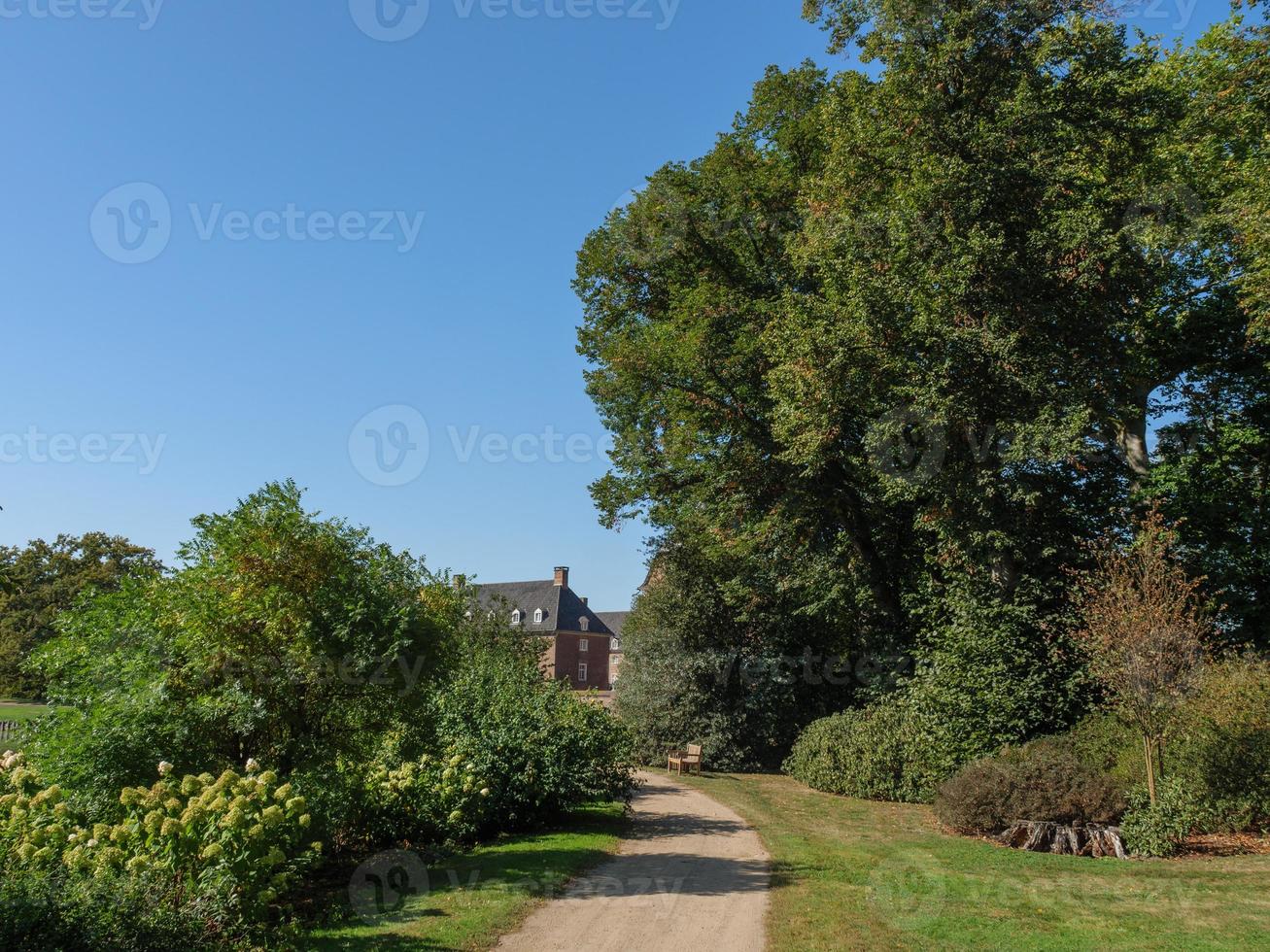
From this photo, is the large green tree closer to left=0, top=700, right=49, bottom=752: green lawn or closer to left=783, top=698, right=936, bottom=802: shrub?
left=783, top=698, right=936, bottom=802: shrub

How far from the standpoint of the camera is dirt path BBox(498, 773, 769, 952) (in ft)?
27.2

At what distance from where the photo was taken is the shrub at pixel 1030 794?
45.7ft

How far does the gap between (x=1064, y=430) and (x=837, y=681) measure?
1428cm

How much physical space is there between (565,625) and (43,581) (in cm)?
3535

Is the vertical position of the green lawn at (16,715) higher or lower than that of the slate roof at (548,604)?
lower

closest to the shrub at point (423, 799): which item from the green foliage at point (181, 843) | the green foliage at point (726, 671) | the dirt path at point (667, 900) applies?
the dirt path at point (667, 900)

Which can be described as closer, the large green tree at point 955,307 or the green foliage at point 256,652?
the green foliage at point 256,652

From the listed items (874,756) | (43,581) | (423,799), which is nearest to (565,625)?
(43,581)

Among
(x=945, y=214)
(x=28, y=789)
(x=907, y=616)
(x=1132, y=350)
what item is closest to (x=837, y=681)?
(x=907, y=616)

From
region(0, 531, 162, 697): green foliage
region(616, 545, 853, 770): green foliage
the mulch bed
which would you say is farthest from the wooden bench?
region(0, 531, 162, 697): green foliage

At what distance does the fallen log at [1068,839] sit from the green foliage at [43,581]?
47775mm

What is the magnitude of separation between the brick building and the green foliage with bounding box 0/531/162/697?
25.3 meters

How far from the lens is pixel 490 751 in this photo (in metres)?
14.1

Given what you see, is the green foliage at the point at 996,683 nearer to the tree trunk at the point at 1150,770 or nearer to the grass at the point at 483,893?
the tree trunk at the point at 1150,770
